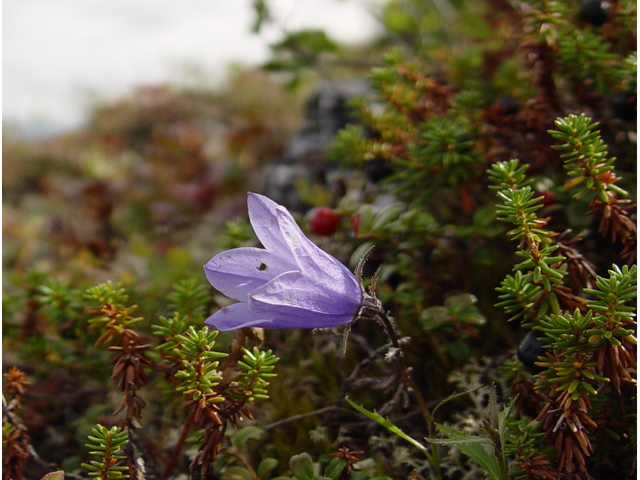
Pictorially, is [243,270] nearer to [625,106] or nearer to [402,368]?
[402,368]

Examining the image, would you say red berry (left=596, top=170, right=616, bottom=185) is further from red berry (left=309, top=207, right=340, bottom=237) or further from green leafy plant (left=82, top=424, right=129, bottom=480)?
green leafy plant (left=82, top=424, right=129, bottom=480)

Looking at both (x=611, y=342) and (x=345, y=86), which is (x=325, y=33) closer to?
(x=345, y=86)

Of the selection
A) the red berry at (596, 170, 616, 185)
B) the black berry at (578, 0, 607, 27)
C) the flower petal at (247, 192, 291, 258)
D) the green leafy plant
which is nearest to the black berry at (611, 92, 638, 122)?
the black berry at (578, 0, 607, 27)

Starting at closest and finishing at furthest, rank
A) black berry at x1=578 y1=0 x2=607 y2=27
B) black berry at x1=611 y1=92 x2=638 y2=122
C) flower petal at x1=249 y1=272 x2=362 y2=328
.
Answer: flower petal at x1=249 y1=272 x2=362 y2=328
black berry at x1=611 y1=92 x2=638 y2=122
black berry at x1=578 y1=0 x2=607 y2=27

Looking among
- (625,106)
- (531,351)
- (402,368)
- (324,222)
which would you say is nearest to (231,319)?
(402,368)

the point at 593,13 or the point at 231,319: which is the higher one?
the point at 593,13

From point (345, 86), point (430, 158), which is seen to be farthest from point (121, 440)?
point (345, 86)

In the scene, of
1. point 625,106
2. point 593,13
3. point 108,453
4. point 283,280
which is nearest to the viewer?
point 283,280
